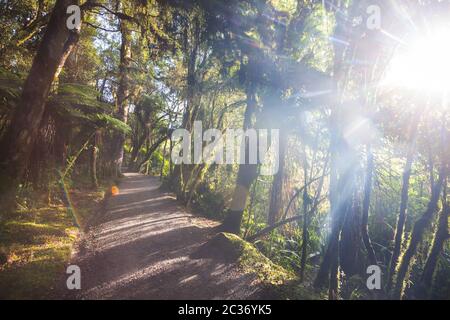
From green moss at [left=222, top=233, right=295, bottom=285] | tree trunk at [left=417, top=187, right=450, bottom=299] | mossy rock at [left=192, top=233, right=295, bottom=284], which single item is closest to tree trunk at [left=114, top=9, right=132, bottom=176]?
mossy rock at [left=192, top=233, right=295, bottom=284]

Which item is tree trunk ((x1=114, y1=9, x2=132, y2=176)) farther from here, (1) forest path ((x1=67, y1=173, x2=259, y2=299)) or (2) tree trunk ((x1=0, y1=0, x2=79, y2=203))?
(2) tree trunk ((x1=0, y1=0, x2=79, y2=203))

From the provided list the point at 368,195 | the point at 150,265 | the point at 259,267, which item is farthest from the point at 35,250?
the point at 368,195

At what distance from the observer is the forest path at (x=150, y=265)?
14.7ft

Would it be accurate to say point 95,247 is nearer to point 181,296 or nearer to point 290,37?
point 181,296

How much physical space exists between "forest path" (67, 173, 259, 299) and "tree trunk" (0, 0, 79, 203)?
2149 mm

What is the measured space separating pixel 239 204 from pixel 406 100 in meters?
5.06

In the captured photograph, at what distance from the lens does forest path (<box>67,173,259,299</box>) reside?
447cm

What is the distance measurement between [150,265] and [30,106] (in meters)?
4.07

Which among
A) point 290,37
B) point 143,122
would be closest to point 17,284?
point 290,37

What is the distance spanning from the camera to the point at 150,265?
5.49 meters

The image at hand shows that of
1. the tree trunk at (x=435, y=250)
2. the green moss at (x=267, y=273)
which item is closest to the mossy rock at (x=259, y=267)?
the green moss at (x=267, y=273)

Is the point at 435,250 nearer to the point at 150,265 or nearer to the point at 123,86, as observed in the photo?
the point at 150,265

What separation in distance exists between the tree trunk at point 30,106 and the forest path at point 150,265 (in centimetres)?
215

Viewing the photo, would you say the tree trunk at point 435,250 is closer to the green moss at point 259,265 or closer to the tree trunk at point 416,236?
the tree trunk at point 416,236
